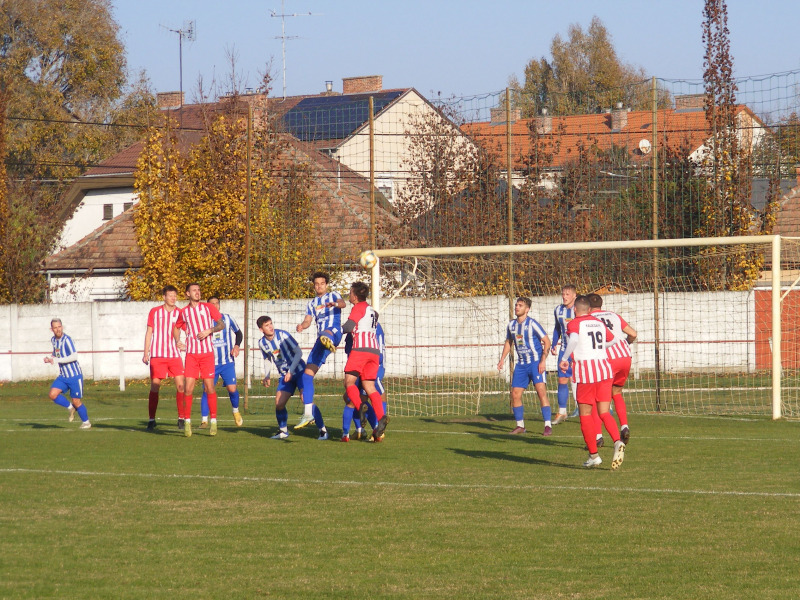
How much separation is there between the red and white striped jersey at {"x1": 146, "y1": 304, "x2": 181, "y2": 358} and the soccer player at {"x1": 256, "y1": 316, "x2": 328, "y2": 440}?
4.59 feet

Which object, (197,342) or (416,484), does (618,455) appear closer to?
(416,484)

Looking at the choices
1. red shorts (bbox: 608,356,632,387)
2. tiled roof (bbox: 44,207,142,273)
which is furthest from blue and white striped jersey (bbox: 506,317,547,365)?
tiled roof (bbox: 44,207,142,273)

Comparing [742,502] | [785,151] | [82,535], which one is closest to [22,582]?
[82,535]

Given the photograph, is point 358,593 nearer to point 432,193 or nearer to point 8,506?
point 8,506

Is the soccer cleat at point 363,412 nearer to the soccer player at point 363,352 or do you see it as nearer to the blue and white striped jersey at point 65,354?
the soccer player at point 363,352

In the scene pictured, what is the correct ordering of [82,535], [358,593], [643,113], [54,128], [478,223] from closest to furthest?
[358,593] < [82,535] < [478,223] < [643,113] < [54,128]

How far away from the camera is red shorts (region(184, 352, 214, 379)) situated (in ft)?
46.7

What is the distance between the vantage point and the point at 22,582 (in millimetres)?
6289

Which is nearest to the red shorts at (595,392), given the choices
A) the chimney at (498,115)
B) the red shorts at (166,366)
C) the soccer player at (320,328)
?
the soccer player at (320,328)

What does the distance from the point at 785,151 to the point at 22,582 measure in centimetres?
2016

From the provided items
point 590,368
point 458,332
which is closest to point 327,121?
point 458,332

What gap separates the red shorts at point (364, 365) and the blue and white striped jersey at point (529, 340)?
8.09 ft

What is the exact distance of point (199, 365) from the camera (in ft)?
46.9

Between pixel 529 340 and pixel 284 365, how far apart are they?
3520 millimetres
